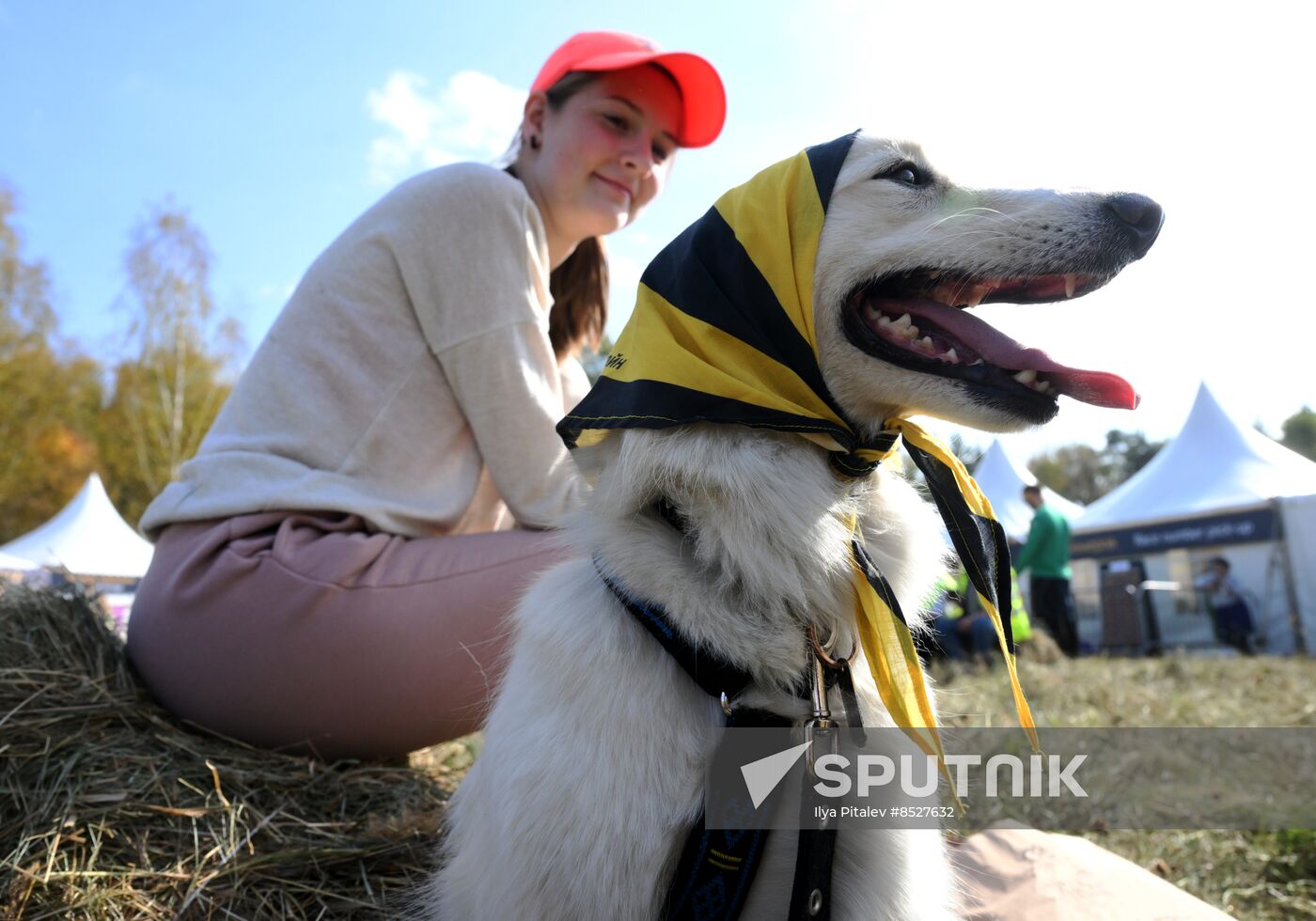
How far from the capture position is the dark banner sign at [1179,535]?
459 inches

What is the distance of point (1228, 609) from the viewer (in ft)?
36.6

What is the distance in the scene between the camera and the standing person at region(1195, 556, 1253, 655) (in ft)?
36.0

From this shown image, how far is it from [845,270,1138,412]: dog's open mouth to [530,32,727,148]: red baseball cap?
57.2 inches

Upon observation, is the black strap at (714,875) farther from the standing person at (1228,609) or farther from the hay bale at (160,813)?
the standing person at (1228,609)

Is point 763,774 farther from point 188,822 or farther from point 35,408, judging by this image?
point 35,408

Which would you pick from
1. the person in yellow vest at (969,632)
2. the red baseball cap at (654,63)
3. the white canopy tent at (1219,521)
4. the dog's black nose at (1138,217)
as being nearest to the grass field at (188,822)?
the dog's black nose at (1138,217)

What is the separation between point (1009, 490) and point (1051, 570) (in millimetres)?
7700

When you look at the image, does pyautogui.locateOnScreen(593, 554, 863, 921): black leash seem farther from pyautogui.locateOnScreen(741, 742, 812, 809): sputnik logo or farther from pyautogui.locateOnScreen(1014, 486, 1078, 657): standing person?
pyautogui.locateOnScreen(1014, 486, 1078, 657): standing person

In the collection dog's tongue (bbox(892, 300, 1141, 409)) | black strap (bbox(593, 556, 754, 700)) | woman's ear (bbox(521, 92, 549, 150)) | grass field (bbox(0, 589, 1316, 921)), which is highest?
woman's ear (bbox(521, 92, 549, 150))

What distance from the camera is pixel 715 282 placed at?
1.56 meters

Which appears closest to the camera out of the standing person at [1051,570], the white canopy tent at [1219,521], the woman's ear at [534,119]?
the woman's ear at [534,119]

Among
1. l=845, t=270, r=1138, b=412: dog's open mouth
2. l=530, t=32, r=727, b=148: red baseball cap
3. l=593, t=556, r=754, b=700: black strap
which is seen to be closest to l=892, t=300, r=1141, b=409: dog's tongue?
l=845, t=270, r=1138, b=412: dog's open mouth

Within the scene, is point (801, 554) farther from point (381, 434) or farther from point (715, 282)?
point (381, 434)

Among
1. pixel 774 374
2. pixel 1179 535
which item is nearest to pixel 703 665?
pixel 774 374
